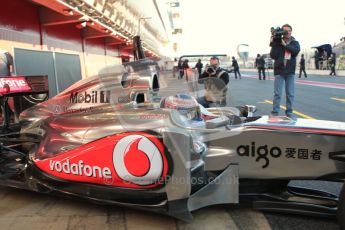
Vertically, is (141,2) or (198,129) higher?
(141,2)

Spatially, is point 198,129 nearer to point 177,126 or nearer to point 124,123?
point 177,126

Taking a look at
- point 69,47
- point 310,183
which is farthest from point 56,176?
point 69,47

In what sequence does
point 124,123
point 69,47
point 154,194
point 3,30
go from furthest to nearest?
point 69,47 < point 3,30 < point 124,123 < point 154,194

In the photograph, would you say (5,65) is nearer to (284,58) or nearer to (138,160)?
(284,58)

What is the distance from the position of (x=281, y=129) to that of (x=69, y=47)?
1338cm

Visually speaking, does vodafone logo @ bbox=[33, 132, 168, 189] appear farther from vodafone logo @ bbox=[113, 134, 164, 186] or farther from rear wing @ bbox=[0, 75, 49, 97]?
rear wing @ bbox=[0, 75, 49, 97]

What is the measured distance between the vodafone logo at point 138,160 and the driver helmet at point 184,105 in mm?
574

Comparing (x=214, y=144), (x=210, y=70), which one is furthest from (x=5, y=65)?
(x=214, y=144)

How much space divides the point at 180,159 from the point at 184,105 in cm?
75

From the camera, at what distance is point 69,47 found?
14852mm

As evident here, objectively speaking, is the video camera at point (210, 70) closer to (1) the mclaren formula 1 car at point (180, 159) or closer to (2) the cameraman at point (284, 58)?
(2) the cameraman at point (284, 58)

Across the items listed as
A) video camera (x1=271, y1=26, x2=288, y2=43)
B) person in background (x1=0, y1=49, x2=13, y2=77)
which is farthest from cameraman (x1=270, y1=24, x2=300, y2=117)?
person in background (x1=0, y1=49, x2=13, y2=77)

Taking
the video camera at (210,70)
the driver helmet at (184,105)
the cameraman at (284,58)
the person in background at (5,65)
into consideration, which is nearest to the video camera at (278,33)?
the cameraman at (284,58)

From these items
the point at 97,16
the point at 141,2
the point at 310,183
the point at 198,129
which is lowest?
the point at 310,183
